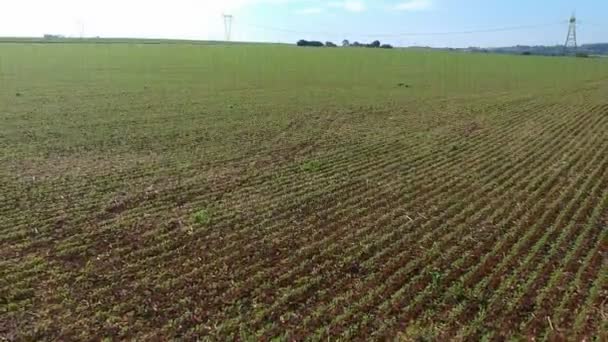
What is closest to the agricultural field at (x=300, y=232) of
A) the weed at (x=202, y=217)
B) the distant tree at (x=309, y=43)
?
the weed at (x=202, y=217)

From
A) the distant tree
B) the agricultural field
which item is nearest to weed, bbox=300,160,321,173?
the agricultural field

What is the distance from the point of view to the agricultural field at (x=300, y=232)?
4.83 m

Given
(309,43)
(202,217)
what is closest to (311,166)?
(202,217)

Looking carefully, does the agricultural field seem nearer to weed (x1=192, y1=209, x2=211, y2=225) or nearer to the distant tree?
weed (x1=192, y1=209, x2=211, y2=225)

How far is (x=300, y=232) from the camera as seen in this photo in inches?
274

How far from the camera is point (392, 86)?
31.5m

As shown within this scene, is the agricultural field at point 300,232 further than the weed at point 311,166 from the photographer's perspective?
No

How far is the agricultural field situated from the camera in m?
4.83

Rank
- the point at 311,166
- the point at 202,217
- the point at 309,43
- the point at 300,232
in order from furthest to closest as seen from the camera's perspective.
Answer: the point at 309,43, the point at 311,166, the point at 202,217, the point at 300,232

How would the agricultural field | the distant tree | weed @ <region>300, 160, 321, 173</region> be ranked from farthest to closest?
1. the distant tree
2. weed @ <region>300, 160, 321, 173</region>
3. the agricultural field

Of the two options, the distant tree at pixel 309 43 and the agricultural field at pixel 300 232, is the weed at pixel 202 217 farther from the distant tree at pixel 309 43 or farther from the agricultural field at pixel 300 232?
the distant tree at pixel 309 43

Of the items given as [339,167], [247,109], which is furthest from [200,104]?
[339,167]

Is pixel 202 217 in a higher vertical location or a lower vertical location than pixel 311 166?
lower

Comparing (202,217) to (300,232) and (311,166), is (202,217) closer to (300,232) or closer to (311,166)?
(300,232)
